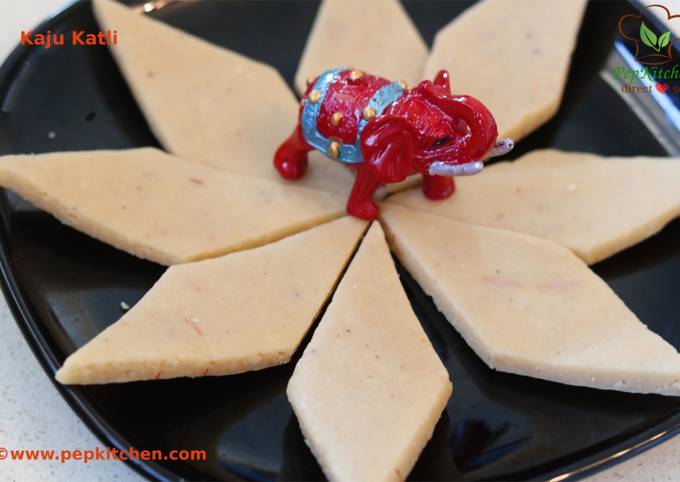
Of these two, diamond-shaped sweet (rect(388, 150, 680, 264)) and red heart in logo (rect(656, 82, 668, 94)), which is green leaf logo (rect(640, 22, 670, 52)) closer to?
red heart in logo (rect(656, 82, 668, 94))

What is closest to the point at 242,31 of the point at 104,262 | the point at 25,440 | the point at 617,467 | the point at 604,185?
the point at 104,262

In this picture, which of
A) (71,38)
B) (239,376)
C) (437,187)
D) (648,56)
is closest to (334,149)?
(437,187)

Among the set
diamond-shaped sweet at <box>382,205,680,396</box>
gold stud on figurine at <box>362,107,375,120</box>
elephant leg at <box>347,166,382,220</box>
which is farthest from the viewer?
elephant leg at <box>347,166,382,220</box>

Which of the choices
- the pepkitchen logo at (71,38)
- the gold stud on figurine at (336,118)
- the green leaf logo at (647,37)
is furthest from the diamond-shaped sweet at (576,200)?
the pepkitchen logo at (71,38)

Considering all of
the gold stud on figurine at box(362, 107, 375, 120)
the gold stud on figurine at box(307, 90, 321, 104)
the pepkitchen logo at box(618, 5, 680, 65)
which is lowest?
the pepkitchen logo at box(618, 5, 680, 65)

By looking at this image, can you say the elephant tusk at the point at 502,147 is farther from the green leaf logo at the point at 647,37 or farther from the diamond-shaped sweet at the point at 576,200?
the green leaf logo at the point at 647,37

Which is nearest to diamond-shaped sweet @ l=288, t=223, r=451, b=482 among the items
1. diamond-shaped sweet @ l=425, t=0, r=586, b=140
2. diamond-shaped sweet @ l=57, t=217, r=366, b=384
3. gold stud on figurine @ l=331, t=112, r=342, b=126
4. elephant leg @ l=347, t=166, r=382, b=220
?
diamond-shaped sweet @ l=57, t=217, r=366, b=384
